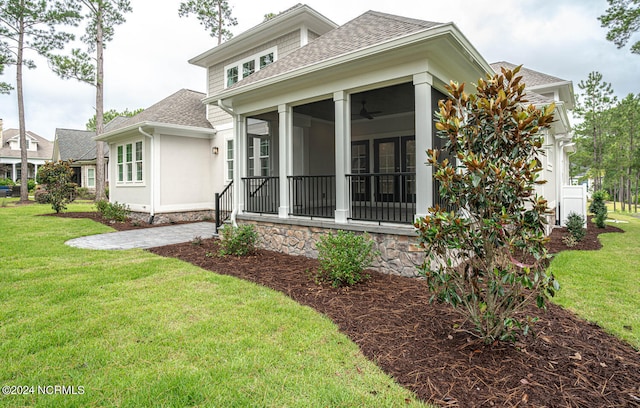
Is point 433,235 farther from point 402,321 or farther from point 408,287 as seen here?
point 408,287

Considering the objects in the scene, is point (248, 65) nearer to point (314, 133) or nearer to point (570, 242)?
point (314, 133)

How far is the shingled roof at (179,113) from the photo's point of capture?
10656 mm

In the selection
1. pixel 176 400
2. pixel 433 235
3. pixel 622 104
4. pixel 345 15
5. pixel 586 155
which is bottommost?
pixel 176 400

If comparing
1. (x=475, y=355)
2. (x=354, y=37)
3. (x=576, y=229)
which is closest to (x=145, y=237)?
(x=354, y=37)

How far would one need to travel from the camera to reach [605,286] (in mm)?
4430

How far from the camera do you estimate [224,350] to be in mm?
2730

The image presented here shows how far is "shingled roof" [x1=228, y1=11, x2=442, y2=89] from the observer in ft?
16.2

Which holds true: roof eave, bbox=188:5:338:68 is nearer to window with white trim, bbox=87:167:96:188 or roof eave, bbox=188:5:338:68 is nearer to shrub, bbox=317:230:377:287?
shrub, bbox=317:230:377:287

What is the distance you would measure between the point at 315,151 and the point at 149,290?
619 centimetres

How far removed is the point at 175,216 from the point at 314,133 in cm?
550

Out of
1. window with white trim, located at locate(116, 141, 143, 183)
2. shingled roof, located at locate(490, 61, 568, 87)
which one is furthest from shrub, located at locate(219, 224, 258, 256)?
shingled roof, located at locate(490, 61, 568, 87)

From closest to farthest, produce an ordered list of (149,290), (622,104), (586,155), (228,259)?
1. (149,290)
2. (228,259)
3. (622,104)
4. (586,155)

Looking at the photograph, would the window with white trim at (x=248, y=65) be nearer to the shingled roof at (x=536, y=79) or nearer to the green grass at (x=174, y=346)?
the shingled roof at (x=536, y=79)

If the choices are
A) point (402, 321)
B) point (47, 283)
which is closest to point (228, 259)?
point (47, 283)
